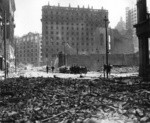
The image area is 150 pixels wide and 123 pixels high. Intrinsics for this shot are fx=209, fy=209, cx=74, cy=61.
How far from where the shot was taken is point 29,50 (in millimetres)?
137500

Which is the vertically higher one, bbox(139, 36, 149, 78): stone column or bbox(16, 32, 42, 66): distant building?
bbox(16, 32, 42, 66): distant building

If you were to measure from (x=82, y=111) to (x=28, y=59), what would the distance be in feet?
436

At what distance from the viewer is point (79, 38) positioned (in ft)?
358

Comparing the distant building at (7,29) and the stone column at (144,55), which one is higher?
the distant building at (7,29)

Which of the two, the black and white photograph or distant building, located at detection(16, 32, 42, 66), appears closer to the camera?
the black and white photograph

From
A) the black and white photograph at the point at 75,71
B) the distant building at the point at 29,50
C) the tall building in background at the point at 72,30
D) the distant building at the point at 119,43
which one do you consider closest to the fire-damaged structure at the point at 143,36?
the black and white photograph at the point at 75,71

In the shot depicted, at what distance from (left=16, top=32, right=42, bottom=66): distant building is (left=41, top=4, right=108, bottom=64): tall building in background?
111 feet

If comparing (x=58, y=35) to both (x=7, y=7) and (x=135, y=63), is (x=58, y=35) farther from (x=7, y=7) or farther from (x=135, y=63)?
(x=135, y=63)

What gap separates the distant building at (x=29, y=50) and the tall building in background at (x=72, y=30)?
111 feet

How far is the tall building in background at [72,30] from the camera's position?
104500 millimetres

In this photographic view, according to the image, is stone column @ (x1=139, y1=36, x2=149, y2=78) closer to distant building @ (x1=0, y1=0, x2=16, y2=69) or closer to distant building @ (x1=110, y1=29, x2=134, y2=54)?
distant building @ (x1=0, y1=0, x2=16, y2=69)

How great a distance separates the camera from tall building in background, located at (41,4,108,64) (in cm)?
10450

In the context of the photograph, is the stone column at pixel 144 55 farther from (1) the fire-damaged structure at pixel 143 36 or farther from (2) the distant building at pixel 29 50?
(2) the distant building at pixel 29 50

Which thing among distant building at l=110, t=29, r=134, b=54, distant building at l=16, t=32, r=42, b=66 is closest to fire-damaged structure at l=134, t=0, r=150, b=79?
distant building at l=110, t=29, r=134, b=54
